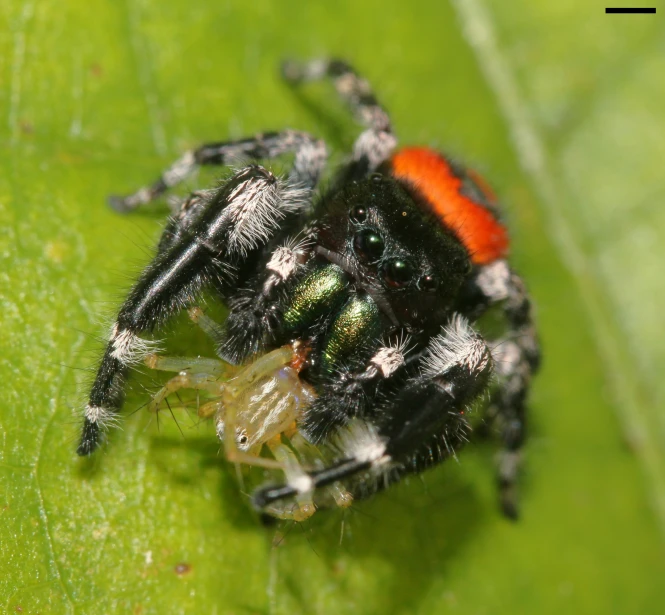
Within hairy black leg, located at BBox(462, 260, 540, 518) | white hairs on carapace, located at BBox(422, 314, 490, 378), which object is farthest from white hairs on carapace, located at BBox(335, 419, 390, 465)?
hairy black leg, located at BBox(462, 260, 540, 518)

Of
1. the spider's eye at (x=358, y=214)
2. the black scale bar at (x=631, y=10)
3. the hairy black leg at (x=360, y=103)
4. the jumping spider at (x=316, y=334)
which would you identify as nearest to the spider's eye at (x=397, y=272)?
the jumping spider at (x=316, y=334)

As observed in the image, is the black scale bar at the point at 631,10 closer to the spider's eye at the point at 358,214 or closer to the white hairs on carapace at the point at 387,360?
the spider's eye at the point at 358,214

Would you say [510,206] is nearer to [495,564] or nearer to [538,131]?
[538,131]

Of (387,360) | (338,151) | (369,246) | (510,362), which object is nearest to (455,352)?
(387,360)

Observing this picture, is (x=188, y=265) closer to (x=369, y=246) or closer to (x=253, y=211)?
(x=253, y=211)

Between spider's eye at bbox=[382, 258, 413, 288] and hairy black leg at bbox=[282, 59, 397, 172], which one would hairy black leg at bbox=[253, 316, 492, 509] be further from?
hairy black leg at bbox=[282, 59, 397, 172]

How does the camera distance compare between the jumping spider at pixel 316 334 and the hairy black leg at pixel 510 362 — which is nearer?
the jumping spider at pixel 316 334
